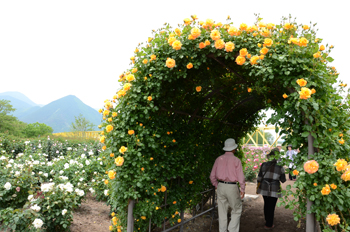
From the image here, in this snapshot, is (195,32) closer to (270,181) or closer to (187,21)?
(187,21)

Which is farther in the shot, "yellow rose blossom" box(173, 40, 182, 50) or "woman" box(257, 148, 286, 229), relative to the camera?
"woman" box(257, 148, 286, 229)

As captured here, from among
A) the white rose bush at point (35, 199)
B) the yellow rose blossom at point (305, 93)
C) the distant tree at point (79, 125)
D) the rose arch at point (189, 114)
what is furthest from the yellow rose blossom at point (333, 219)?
the distant tree at point (79, 125)

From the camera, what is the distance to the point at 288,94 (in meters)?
2.80

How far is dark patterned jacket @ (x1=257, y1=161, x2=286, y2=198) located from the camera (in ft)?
15.1

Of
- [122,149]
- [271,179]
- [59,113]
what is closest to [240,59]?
[122,149]

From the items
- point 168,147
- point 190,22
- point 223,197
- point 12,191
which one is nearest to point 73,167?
point 12,191

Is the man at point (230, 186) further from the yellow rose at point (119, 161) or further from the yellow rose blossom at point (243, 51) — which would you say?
the yellow rose blossom at point (243, 51)

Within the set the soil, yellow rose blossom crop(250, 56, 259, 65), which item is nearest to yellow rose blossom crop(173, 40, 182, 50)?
yellow rose blossom crop(250, 56, 259, 65)

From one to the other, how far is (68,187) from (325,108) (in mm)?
3663

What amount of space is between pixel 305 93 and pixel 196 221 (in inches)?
154

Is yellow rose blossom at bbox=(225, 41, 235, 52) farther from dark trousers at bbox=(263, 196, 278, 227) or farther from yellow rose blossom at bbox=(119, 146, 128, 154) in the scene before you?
dark trousers at bbox=(263, 196, 278, 227)

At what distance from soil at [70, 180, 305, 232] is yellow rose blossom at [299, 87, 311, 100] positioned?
361cm

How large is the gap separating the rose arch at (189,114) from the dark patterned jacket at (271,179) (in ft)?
4.86

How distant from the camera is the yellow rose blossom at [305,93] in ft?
7.83
